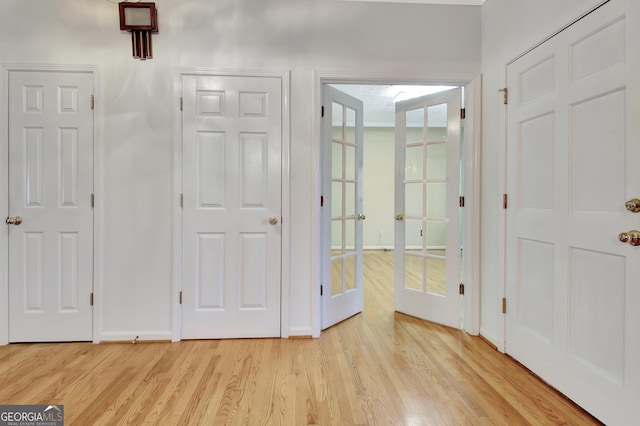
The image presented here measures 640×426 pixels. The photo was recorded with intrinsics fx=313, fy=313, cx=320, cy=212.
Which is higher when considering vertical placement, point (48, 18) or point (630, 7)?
point (48, 18)

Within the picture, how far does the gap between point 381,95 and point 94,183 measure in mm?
4210

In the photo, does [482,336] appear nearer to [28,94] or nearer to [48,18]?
[28,94]

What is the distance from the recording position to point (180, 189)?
2.37 meters

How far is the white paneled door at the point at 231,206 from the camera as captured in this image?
2.38 metres

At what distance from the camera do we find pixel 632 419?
1.34 m

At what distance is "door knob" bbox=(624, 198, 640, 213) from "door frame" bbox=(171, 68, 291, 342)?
6.26 feet

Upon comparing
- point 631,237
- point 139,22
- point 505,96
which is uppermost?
point 139,22

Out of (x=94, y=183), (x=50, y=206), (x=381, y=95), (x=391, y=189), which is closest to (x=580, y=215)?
(x=94, y=183)

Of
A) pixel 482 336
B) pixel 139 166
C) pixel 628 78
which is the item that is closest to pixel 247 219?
pixel 139 166

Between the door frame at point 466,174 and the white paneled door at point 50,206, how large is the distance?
1.68 meters

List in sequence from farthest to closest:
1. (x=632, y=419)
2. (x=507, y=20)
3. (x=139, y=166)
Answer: (x=139, y=166), (x=507, y=20), (x=632, y=419)

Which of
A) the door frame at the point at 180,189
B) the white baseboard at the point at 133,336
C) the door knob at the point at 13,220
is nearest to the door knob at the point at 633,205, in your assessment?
the door frame at the point at 180,189

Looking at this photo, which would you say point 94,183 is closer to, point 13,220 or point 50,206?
point 50,206

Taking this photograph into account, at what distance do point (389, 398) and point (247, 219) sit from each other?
1.52m
